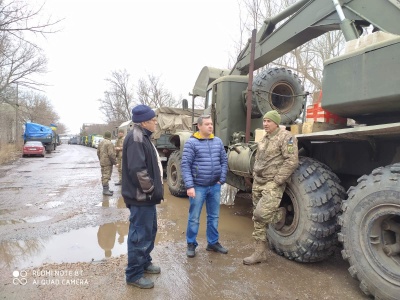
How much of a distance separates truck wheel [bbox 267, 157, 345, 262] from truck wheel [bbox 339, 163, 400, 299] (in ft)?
1.26

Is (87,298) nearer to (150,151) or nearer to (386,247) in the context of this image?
(150,151)

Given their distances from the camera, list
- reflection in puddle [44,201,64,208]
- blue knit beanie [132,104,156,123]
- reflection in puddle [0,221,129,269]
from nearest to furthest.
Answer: blue knit beanie [132,104,156,123] → reflection in puddle [0,221,129,269] → reflection in puddle [44,201,64,208]

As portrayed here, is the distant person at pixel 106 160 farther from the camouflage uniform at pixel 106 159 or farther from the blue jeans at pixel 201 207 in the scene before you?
the blue jeans at pixel 201 207

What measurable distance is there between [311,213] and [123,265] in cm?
217

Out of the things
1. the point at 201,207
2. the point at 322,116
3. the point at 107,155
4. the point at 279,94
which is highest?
the point at 279,94

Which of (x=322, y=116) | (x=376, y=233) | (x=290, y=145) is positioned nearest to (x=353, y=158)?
(x=322, y=116)

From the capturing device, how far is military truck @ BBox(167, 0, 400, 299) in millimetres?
2693

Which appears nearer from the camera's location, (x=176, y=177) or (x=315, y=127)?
(x=315, y=127)

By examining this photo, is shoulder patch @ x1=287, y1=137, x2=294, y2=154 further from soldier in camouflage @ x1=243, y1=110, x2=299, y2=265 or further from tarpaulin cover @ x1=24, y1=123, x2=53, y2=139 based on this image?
tarpaulin cover @ x1=24, y1=123, x2=53, y2=139

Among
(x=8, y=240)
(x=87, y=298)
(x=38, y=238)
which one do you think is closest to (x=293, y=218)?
(x=87, y=298)

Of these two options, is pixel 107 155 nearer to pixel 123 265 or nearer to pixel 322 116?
pixel 123 265

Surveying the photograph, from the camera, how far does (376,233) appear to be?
2.78 metres

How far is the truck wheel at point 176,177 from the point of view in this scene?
738 centimetres

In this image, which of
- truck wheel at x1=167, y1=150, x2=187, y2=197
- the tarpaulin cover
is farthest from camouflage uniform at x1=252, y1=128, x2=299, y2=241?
the tarpaulin cover
